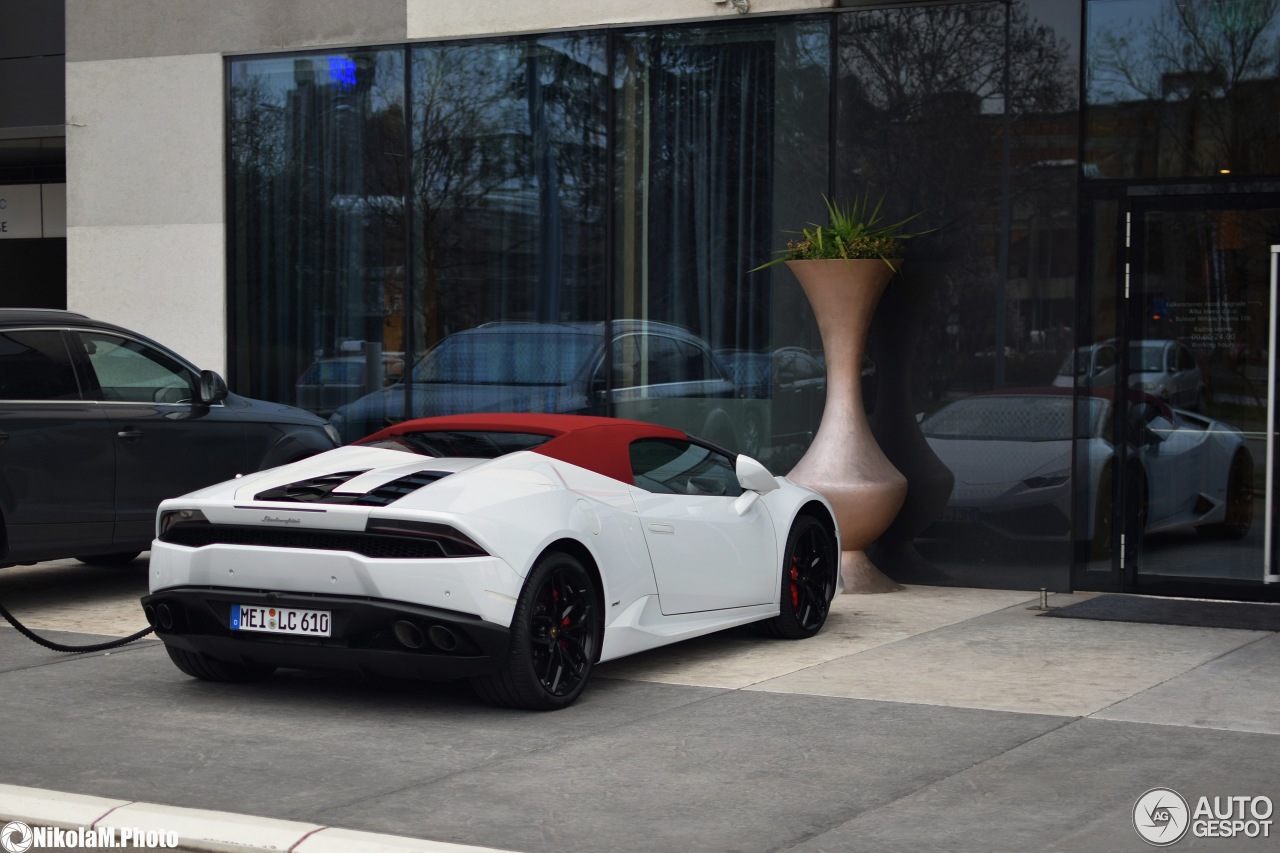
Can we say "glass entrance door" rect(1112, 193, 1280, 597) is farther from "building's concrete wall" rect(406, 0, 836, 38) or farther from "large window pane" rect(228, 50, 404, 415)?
"large window pane" rect(228, 50, 404, 415)

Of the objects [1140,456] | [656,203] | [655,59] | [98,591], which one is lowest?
[98,591]

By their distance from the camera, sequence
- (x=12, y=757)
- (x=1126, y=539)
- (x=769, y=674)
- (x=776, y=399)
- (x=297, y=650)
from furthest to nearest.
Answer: (x=776, y=399)
(x=1126, y=539)
(x=769, y=674)
(x=297, y=650)
(x=12, y=757)

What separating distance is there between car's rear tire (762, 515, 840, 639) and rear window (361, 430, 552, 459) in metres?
1.84

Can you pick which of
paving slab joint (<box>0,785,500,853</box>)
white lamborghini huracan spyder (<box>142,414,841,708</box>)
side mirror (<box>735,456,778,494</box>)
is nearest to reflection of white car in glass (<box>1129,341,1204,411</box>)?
side mirror (<box>735,456,778,494</box>)

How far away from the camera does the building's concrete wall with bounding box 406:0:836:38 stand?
1238 cm

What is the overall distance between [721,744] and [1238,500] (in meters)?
5.84

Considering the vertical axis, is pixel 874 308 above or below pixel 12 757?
above

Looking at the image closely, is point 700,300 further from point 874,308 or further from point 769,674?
point 769,674

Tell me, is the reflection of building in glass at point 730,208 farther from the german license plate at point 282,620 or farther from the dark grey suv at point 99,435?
the german license plate at point 282,620

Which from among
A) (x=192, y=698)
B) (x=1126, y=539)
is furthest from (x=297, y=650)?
(x=1126, y=539)

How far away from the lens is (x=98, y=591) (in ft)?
36.6

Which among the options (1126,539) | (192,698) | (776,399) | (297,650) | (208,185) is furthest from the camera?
(208,185)

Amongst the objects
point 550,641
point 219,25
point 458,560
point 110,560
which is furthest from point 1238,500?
point 219,25

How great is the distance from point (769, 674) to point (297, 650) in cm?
245
